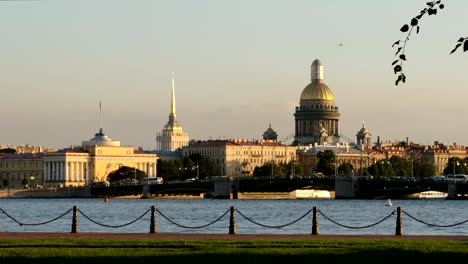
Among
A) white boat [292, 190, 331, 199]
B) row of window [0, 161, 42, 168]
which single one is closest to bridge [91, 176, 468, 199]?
white boat [292, 190, 331, 199]

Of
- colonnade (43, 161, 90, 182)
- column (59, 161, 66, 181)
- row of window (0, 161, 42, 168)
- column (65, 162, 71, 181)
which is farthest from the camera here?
row of window (0, 161, 42, 168)

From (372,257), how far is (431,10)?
7172 millimetres

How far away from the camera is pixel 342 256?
74.5 feet

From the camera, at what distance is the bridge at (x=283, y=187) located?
11662 cm

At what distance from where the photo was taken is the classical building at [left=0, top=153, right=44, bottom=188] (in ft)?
618

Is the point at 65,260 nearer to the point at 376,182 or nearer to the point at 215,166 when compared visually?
the point at 376,182

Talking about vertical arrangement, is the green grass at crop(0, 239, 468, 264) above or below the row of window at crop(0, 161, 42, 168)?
below

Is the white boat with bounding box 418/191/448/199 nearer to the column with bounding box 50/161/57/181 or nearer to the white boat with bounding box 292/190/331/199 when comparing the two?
the white boat with bounding box 292/190/331/199

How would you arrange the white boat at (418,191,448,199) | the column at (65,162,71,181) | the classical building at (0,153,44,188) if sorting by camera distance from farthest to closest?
the classical building at (0,153,44,188), the column at (65,162,71,181), the white boat at (418,191,448,199)

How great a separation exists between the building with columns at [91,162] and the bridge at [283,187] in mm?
41392

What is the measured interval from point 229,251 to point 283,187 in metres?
107

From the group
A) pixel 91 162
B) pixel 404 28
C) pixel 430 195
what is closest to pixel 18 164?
pixel 91 162

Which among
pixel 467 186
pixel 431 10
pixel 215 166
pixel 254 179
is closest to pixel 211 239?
pixel 431 10

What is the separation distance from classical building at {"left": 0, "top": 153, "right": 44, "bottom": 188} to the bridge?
51.9 metres
